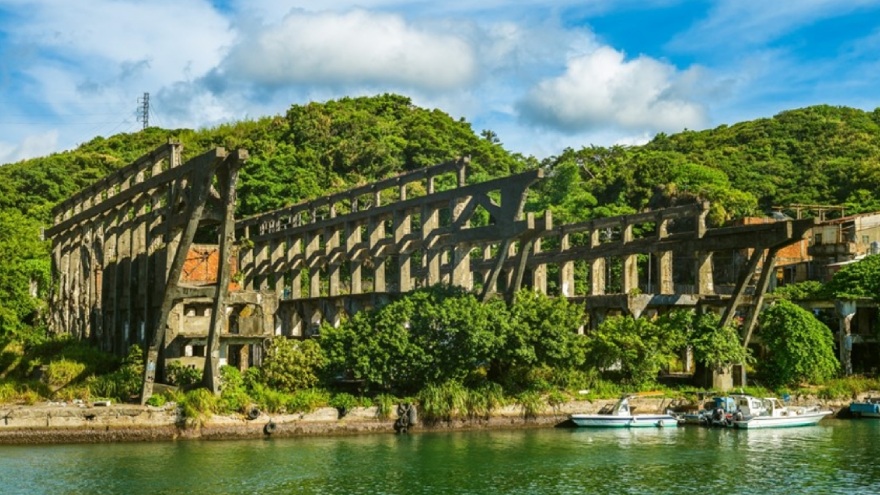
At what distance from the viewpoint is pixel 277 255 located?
2256 inches

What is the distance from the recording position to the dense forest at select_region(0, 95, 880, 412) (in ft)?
225

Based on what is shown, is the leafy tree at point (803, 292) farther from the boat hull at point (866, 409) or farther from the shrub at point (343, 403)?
the shrub at point (343, 403)

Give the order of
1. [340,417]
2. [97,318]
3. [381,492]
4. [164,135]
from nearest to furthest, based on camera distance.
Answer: [381,492], [340,417], [97,318], [164,135]


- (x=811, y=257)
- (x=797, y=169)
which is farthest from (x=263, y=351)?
(x=797, y=169)

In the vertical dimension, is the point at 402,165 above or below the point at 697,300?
above

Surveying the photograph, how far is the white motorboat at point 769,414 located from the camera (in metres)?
38.2

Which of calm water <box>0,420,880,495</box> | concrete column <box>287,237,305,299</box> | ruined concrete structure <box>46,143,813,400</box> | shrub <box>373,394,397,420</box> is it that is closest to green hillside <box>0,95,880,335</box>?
ruined concrete structure <box>46,143,813,400</box>

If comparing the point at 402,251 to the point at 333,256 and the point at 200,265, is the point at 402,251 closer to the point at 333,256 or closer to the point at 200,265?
the point at 333,256

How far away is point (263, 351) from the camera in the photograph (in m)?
39.8

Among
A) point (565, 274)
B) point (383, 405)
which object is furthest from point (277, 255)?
point (383, 405)

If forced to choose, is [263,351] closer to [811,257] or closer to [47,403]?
[47,403]

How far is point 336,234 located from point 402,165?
29.6 meters

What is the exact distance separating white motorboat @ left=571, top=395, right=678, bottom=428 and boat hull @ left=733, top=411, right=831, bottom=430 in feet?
8.69

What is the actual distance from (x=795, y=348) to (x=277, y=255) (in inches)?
1110
